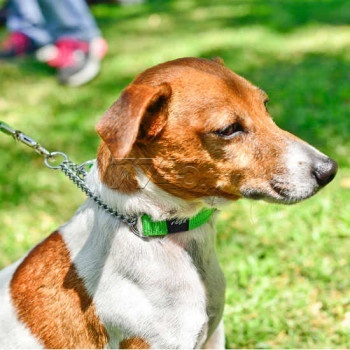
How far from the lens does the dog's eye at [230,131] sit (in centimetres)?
269

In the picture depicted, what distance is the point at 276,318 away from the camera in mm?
3795

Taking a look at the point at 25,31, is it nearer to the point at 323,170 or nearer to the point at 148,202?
the point at 148,202

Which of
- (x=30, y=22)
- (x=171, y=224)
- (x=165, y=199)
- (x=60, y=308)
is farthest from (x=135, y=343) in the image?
(x=30, y=22)

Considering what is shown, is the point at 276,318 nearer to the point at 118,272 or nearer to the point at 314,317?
the point at 314,317

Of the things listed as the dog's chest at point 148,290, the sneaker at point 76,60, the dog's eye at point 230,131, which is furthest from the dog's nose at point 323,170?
the sneaker at point 76,60

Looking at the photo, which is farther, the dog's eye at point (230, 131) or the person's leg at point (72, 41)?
the person's leg at point (72, 41)

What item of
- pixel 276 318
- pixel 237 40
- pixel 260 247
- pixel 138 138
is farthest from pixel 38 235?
pixel 237 40

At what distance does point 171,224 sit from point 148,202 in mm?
169

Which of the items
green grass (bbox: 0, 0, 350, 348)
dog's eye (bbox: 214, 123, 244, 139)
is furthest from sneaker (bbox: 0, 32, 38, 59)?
dog's eye (bbox: 214, 123, 244, 139)

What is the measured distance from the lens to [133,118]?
246 centimetres

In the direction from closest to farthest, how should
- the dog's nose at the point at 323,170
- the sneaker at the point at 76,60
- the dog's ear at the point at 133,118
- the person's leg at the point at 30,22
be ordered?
the dog's ear at the point at 133,118 → the dog's nose at the point at 323,170 → the sneaker at the point at 76,60 → the person's leg at the point at 30,22

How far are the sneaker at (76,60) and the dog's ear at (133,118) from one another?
16.5 ft

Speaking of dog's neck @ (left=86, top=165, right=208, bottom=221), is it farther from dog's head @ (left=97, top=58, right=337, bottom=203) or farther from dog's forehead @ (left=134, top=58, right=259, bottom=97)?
dog's forehead @ (left=134, top=58, right=259, bottom=97)

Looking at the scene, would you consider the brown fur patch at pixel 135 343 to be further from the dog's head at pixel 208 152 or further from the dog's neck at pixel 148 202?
the dog's head at pixel 208 152
